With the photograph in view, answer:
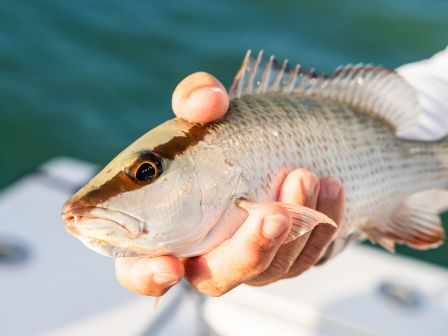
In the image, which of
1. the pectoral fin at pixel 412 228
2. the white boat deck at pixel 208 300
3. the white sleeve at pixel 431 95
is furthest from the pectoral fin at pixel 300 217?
the white boat deck at pixel 208 300

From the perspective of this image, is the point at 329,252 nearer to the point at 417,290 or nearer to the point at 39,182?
the point at 417,290

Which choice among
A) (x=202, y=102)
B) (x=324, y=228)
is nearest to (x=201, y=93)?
(x=202, y=102)

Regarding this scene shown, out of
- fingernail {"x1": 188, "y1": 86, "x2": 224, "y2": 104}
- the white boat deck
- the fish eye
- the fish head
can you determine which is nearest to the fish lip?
the fish head

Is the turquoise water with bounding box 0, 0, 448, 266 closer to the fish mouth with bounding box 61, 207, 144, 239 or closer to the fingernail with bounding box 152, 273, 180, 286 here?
the fingernail with bounding box 152, 273, 180, 286

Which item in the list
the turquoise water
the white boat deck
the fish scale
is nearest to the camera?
the fish scale

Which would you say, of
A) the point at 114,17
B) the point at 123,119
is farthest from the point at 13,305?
the point at 114,17

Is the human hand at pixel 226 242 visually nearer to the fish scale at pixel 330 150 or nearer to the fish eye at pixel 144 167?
the fish scale at pixel 330 150

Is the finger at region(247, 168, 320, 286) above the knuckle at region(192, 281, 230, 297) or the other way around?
above

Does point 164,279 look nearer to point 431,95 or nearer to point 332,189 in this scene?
point 332,189
